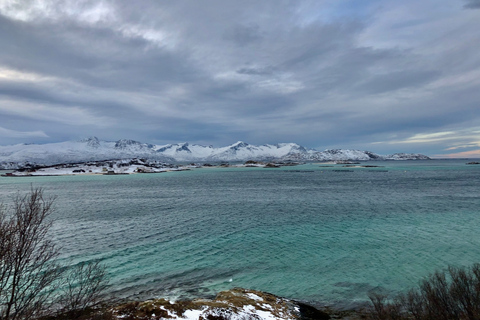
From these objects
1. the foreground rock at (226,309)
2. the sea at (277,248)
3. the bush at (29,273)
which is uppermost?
the bush at (29,273)

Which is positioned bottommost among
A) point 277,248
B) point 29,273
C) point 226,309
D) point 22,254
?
point 277,248

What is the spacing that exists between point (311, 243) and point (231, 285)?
12.5 m

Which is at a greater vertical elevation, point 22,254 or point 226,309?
point 22,254

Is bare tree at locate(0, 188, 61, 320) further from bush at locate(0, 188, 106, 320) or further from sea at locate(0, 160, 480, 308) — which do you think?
sea at locate(0, 160, 480, 308)

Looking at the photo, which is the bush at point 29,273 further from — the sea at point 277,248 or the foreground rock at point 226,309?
the sea at point 277,248

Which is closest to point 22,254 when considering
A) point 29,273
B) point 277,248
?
point 29,273

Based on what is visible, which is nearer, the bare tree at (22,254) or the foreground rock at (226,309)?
the bare tree at (22,254)

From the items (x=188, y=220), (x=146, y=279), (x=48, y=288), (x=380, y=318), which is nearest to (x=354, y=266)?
(x=380, y=318)

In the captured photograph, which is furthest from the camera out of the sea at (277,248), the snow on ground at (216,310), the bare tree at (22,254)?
the sea at (277,248)

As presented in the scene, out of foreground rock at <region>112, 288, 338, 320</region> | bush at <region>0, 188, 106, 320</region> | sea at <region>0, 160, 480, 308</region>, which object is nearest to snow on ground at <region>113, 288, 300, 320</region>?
foreground rock at <region>112, 288, 338, 320</region>

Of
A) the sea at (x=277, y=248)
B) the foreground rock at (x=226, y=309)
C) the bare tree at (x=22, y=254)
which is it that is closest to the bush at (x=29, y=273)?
the bare tree at (x=22, y=254)

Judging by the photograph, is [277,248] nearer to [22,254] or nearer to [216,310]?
[216,310]

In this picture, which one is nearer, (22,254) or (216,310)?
(216,310)

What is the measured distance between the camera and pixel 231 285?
1847 centimetres
